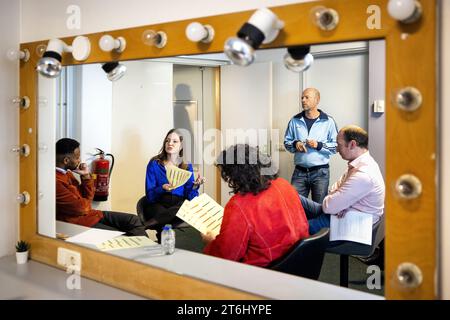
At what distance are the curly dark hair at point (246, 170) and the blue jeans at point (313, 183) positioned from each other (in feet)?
0.29

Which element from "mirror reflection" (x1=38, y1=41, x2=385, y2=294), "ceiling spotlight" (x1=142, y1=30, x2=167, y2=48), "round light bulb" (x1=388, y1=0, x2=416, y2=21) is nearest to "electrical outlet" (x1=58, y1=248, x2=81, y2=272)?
"mirror reflection" (x1=38, y1=41, x2=385, y2=294)

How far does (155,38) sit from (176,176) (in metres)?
0.79

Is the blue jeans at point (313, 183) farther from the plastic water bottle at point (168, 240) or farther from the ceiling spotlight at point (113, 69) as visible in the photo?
the ceiling spotlight at point (113, 69)

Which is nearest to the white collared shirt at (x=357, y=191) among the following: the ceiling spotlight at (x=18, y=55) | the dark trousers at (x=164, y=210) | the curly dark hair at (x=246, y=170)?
the curly dark hair at (x=246, y=170)

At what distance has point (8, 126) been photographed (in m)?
1.62

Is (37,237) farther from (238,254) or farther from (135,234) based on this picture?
(238,254)

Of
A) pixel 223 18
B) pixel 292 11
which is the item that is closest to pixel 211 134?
pixel 223 18

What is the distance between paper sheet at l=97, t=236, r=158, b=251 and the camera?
146 centimetres

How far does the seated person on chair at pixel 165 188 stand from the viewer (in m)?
1.72

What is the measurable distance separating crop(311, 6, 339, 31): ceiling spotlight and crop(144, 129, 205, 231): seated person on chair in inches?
35.5

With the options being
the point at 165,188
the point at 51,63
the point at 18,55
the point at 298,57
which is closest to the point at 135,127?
the point at 165,188

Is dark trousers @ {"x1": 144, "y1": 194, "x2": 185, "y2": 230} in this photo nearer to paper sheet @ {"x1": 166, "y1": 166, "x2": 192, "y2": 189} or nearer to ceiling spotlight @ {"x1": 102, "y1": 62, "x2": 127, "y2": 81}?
paper sheet @ {"x1": 166, "y1": 166, "x2": 192, "y2": 189}

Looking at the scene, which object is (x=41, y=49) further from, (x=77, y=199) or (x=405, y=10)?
(x=405, y=10)

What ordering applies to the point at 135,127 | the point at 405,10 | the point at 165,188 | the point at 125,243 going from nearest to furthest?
the point at 405,10 < the point at 125,243 < the point at 165,188 < the point at 135,127
